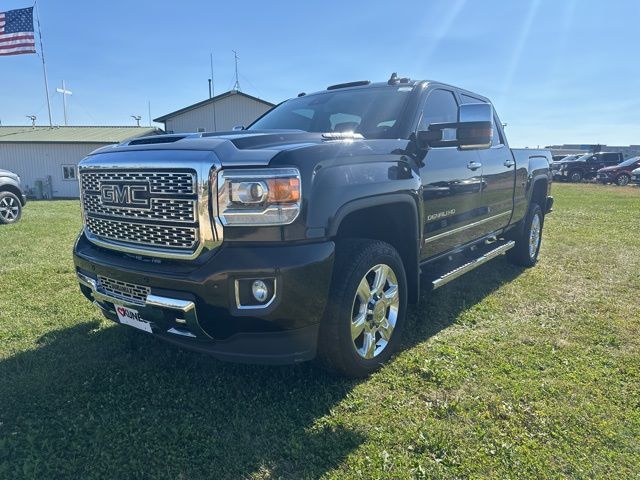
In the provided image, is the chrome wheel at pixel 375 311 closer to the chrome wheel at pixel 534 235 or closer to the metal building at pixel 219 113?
the chrome wheel at pixel 534 235

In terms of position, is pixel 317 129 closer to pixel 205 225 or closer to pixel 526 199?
pixel 205 225

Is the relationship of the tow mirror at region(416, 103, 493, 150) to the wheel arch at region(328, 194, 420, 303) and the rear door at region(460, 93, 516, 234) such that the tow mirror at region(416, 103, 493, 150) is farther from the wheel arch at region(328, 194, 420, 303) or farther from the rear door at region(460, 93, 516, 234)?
the rear door at region(460, 93, 516, 234)

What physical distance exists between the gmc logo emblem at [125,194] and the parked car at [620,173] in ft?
98.7

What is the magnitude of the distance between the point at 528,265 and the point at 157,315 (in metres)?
5.21

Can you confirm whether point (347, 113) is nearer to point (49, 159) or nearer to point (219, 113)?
point (219, 113)

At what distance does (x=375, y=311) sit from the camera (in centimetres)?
308

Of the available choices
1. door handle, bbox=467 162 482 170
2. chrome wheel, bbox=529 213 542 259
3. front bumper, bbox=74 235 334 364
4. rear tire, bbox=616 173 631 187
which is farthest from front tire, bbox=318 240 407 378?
rear tire, bbox=616 173 631 187

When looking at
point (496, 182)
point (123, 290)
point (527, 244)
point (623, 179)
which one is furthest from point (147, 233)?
point (623, 179)

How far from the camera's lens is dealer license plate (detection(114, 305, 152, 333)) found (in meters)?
2.76

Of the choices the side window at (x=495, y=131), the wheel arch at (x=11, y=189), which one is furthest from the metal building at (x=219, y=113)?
the side window at (x=495, y=131)

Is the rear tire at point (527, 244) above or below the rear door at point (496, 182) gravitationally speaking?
below

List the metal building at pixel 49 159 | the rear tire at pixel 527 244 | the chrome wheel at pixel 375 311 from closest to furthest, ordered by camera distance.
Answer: the chrome wheel at pixel 375 311, the rear tire at pixel 527 244, the metal building at pixel 49 159

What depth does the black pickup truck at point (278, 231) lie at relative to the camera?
2410 mm

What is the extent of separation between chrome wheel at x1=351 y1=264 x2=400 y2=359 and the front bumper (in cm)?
42
